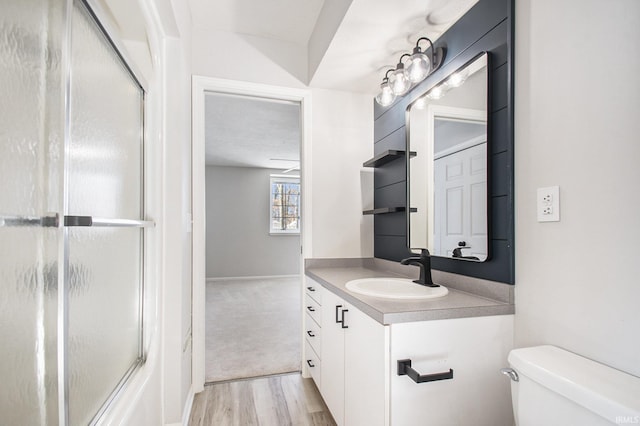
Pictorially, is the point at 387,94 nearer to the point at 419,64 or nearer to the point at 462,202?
the point at 419,64

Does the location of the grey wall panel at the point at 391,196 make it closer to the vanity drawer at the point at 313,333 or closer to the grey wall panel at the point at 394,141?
the grey wall panel at the point at 394,141

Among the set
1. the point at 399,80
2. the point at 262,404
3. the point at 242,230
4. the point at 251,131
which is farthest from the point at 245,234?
the point at 399,80

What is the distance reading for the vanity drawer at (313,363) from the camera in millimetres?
1884

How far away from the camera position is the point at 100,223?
3.09 feet

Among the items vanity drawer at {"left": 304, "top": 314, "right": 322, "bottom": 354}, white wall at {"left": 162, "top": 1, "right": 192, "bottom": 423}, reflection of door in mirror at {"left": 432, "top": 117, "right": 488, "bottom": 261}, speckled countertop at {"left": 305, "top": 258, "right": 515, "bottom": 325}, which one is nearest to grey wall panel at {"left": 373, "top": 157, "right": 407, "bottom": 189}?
reflection of door in mirror at {"left": 432, "top": 117, "right": 488, "bottom": 261}

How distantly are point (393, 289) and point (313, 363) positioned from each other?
827 millimetres

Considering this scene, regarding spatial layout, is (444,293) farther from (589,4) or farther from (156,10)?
(156,10)

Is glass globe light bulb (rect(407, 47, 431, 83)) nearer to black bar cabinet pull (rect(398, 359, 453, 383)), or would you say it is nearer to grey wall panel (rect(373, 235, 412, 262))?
grey wall panel (rect(373, 235, 412, 262))

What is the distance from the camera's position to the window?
21.8 feet

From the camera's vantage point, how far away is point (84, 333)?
0.88 metres

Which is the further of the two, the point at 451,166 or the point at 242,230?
the point at 242,230

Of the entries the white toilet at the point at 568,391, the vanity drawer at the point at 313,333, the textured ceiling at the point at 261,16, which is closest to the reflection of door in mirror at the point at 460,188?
the white toilet at the point at 568,391

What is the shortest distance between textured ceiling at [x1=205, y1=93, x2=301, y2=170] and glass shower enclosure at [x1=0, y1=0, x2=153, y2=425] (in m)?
1.42

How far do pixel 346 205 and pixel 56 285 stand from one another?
6.16ft
